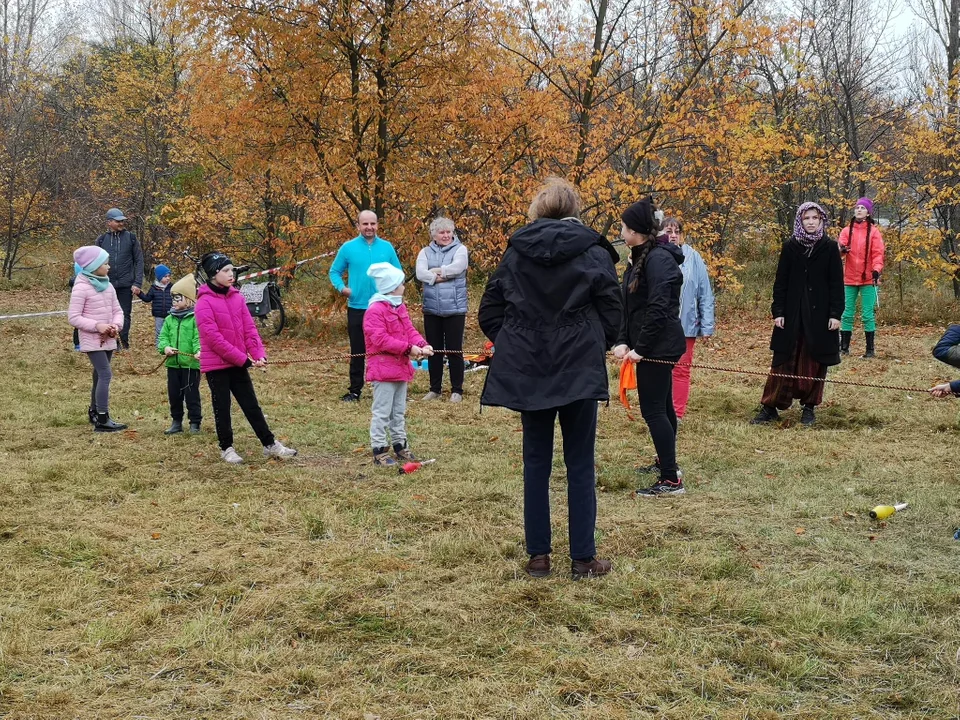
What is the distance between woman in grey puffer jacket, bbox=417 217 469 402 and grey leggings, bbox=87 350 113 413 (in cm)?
310

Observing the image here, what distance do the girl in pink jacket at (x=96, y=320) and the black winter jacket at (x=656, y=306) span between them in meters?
4.70

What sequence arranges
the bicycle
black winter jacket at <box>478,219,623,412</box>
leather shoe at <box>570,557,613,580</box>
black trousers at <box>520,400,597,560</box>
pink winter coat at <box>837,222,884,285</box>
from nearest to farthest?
black winter jacket at <box>478,219,623,412</box>
black trousers at <box>520,400,597,560</box>
leather shoe at <box>570,557,613,580</box>
pink winter coat at <box>837,222,884,285</box>
the bicycle

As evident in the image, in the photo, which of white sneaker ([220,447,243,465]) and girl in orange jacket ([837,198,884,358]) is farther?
girl in orange jacket ([837,198,884,358])

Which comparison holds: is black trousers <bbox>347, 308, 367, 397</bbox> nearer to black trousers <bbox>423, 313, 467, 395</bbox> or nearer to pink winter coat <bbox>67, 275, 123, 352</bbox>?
black trousers <bbox>423, 313, 467, 395</bbox>

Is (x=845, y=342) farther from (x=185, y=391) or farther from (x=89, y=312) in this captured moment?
(x=89, y=312)

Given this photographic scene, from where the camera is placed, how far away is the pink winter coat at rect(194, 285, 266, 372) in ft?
20.4

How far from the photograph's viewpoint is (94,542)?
4.59 meters

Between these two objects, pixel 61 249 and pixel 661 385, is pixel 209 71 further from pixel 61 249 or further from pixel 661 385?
pixel 61 249

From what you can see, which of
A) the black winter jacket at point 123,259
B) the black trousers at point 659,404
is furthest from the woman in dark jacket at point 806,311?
the black winter jacket at point 123,259

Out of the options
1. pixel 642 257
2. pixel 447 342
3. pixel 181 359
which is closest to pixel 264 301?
pixel 447 342

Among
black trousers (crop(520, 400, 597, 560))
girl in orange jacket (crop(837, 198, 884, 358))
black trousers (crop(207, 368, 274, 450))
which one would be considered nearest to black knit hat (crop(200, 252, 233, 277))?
black trousers (crop(207, 368, 274, 450))

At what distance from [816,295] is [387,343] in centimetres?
374

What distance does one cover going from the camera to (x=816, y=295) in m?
7.25

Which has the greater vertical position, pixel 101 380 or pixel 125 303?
pixel 125 303
